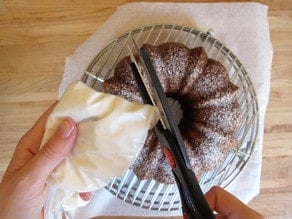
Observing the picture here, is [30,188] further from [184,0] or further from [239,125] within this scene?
[184,0]

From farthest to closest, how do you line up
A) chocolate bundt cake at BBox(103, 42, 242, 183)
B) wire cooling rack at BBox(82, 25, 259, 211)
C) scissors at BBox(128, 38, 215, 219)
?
wire cooling rack at BBox(82, 25, 259, 211) < chocolate bundt cake at BBox(103, 42, 242, 183) < scissors at BBox(128, 38, 215, 219)

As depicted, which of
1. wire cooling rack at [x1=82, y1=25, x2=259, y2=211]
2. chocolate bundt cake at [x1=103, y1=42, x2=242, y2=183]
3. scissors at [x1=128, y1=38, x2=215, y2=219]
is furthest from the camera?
wire cooling rack at [x1=82, y1=25, x2=259, y2=211]

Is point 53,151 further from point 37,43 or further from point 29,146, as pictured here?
point 37,43

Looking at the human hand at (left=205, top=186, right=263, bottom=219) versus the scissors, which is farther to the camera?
the human hand at (left=205, top=186, right=263, bottom=219)

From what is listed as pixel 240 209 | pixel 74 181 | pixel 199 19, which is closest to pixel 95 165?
pixel 74 181

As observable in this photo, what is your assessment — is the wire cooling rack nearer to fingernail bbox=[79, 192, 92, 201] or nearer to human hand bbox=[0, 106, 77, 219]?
fingernail bbox=[79, 192, 92, 201]

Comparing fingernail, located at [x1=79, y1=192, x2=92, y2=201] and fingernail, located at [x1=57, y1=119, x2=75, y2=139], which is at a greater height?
fingernail, located at [x1=57, y1=119, x2=75, y2=139]

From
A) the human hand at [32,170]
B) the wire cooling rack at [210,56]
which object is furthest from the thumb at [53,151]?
the wire cooling rack at [210,56]

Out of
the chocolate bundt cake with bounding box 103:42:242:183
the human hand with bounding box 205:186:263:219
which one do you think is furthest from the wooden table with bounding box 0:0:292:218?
the human hand with bounding box 205:186:263:219
